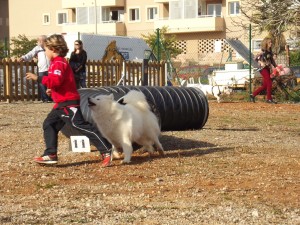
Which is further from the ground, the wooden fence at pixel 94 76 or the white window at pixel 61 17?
the white window at pixel 61 17

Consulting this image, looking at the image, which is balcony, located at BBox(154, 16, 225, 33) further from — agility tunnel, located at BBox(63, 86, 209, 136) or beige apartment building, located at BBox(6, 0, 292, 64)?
agility tunnel, located at BBox(63, 86, 209, 136)

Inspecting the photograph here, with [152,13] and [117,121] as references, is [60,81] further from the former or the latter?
[152,13]

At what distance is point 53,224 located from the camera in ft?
23.7

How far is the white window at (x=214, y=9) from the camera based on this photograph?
68.4 m

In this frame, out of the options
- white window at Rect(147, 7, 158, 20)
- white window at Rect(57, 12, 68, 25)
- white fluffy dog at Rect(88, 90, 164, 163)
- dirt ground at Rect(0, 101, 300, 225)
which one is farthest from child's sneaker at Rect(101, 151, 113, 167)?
white window at Rect(57, 12, 68, 25)

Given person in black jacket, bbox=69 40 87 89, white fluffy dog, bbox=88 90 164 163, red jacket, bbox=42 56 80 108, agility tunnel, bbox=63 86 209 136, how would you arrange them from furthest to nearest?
1. person in black jacket, bbox=69 40 87 89
2. agility tunnel, bbox=63 86 209 136
3. white fluffy dog, bbox=88 90 164 163
4. red jacket, bbox=42 56 80 108

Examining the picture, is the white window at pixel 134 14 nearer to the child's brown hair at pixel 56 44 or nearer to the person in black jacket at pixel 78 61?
the person in black jacket at pixel 78 61

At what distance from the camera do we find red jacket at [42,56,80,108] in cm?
1059

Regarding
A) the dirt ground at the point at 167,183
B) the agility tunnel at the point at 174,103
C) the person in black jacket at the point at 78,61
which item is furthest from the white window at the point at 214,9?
the dirt ground at the point at 167,183

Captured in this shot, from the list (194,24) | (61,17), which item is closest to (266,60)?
(194,24)

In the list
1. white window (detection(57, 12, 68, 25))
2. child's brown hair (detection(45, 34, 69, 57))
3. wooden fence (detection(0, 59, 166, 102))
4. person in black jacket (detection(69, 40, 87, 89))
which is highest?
white window (detection(57, 12, 68, 25))

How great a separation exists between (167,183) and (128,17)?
6334cm

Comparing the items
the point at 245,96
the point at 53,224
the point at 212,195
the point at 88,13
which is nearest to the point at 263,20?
the point at 212,195

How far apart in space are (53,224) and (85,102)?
5.77m
